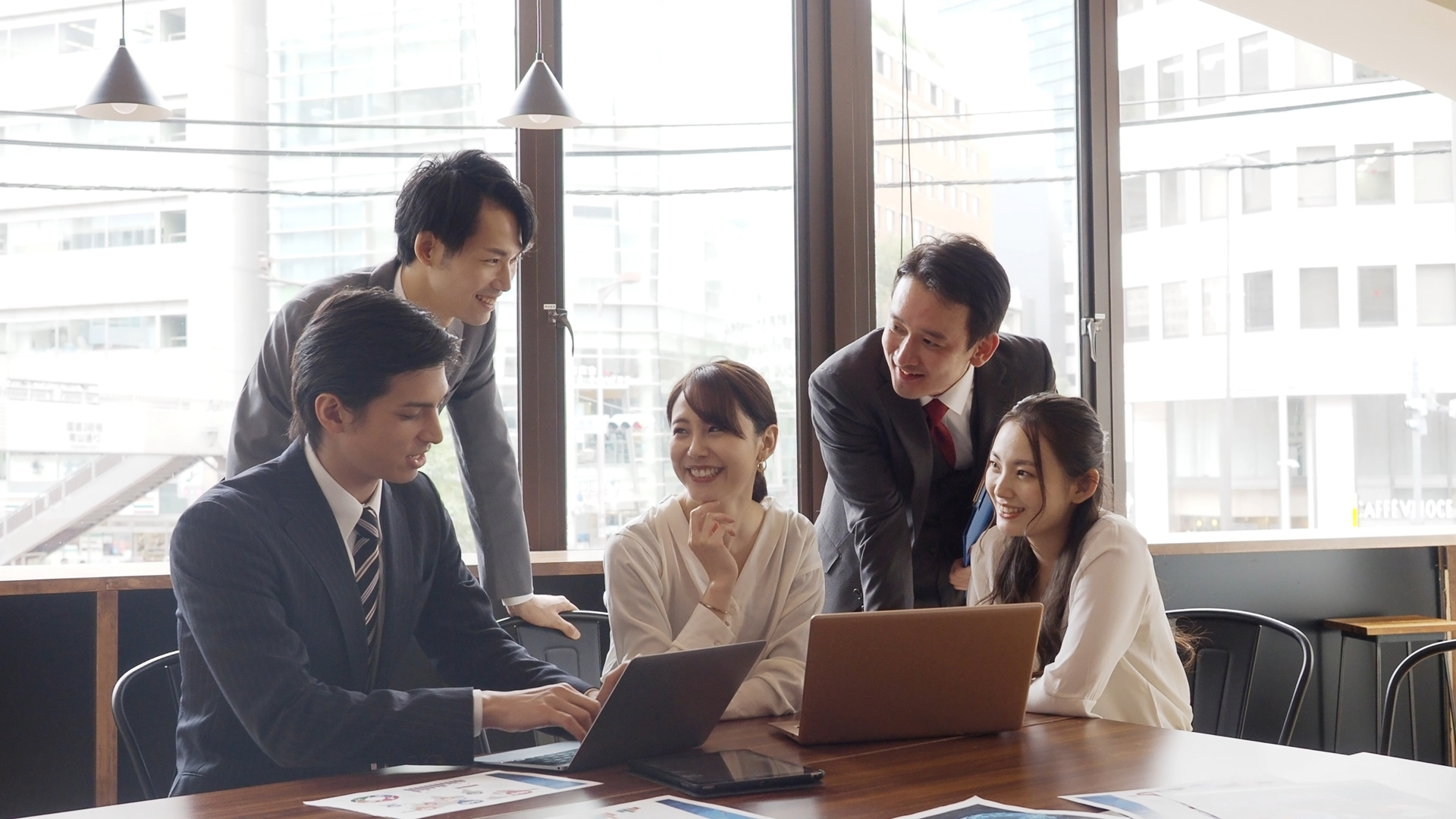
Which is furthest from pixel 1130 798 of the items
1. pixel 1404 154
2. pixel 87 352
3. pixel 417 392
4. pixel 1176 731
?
pixel 1404 154

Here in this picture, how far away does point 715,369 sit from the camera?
7.23 ft

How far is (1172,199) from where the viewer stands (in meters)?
4.38

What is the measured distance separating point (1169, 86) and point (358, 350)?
11.7ft

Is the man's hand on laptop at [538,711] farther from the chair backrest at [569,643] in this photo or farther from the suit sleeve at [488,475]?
the suit sleeve at [488,475]

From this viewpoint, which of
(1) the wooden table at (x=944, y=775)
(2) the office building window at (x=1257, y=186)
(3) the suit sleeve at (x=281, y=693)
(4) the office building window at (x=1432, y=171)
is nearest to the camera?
(1) the wooden table at (x=944, y=775)

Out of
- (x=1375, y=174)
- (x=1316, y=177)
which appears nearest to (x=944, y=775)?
(x=1316, y=177)

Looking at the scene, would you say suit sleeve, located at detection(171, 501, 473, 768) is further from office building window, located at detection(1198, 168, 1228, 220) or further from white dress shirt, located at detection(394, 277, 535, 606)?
office building window, located at detection(1198, 168, 1228, 220)

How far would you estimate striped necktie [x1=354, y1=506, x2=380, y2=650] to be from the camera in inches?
68.1

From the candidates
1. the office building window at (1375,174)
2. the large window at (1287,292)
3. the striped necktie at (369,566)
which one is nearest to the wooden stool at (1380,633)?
the large window at (1287,292)

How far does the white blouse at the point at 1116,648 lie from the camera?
6.19ft

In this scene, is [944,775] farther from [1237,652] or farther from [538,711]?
[1237,652]

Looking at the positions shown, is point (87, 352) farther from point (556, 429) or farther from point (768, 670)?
point (768, 670)

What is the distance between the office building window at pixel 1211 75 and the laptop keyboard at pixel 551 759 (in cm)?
381

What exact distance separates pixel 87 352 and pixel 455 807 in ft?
7.49
